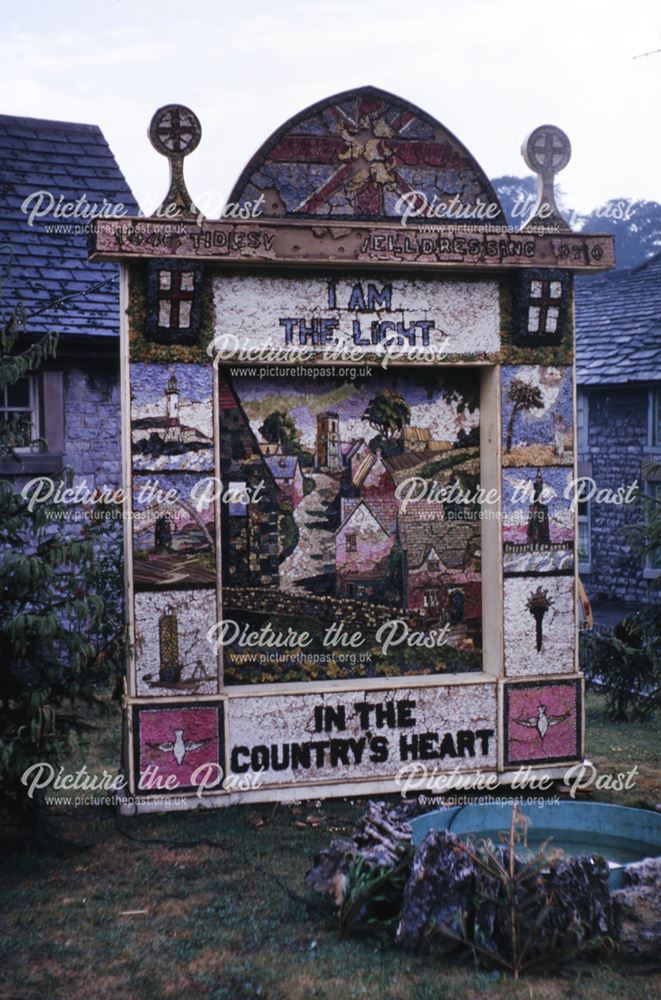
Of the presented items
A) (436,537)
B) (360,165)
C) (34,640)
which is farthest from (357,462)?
(34,640)

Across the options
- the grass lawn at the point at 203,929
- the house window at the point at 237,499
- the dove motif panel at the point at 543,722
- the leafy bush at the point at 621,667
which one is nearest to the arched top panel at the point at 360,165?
the house window at the point at 237,499

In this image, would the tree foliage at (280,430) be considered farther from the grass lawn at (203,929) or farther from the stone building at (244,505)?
the grass lawn at (203,929)

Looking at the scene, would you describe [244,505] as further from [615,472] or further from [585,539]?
[585,539]

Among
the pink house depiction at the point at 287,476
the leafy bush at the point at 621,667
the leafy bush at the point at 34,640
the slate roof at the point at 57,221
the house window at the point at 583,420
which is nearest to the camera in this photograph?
the leafy bush at the point at 34,640

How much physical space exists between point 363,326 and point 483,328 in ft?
3.21

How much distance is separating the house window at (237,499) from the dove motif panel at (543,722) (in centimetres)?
254

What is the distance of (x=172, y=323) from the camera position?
824 cm

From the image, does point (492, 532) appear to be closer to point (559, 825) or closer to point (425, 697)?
point (425, 697)

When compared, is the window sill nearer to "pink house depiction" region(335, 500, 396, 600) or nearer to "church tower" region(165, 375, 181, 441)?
"church tower" region(165, 375, 181, 441)

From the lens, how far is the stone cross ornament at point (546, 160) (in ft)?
29.3

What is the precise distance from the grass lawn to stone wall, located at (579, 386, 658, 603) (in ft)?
42.3

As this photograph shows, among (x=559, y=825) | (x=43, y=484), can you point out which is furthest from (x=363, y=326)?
(x=559, y=825)

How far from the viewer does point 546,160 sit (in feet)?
29.6

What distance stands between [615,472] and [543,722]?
42.7ft
